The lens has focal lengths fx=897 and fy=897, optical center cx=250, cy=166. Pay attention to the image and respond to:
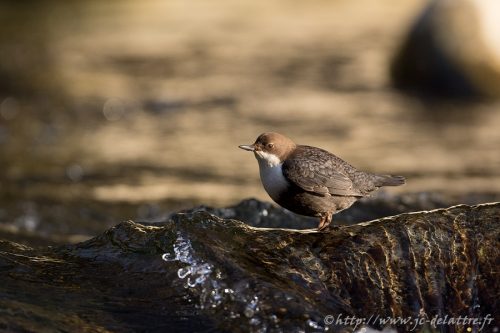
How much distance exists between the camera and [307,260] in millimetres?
4195

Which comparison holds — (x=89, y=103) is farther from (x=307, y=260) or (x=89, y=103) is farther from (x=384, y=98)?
(x=307, y=260)

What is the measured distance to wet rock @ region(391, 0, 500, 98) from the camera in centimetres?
1251

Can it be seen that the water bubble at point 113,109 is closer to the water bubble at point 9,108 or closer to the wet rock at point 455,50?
the water bubble at point 9,108

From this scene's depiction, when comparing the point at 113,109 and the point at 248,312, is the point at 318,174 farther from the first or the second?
the point at 113,109

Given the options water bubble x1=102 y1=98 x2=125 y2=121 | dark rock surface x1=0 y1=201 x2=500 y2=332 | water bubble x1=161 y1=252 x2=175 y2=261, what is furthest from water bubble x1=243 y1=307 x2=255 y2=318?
water bubble x1=102 y1=98 x2=125 y2=121

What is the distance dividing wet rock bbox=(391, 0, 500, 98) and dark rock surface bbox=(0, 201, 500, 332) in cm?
839

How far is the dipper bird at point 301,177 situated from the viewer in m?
4.48

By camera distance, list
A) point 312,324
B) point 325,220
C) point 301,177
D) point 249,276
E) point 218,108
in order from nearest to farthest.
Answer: point 312,324
point 249,276
point 301,177
point 325,220
point 218,108

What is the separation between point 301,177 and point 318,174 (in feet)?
0.40

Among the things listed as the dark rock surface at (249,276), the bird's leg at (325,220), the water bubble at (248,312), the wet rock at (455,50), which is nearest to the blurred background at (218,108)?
the wet rock at (455,50)

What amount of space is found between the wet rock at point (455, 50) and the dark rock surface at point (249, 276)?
8.39 meters

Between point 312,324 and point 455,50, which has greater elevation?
point 455,50

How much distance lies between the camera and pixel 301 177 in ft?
14.7

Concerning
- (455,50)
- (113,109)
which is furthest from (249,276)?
(455,50)
